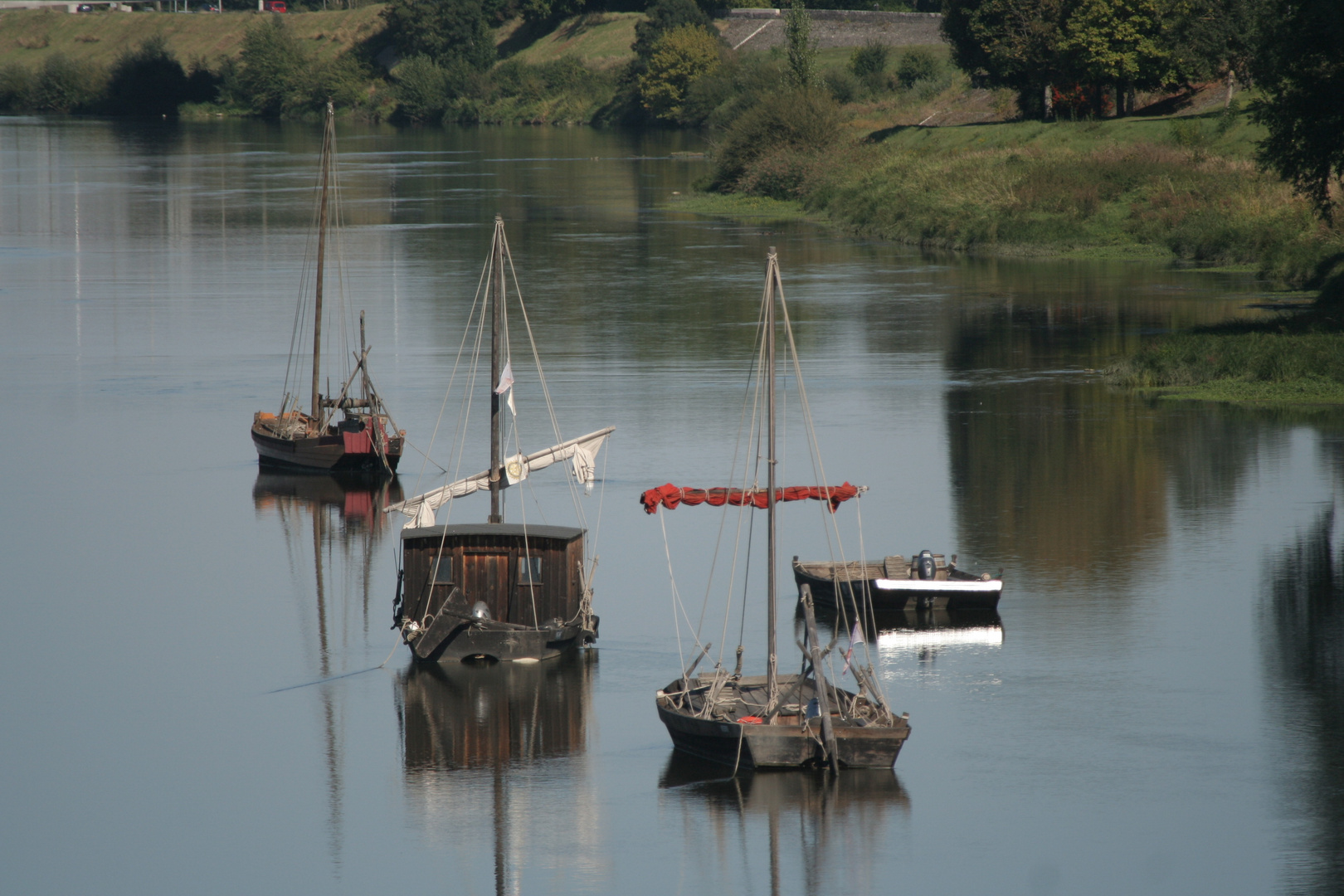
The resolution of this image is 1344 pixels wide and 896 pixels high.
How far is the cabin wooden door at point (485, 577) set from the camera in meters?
32.8

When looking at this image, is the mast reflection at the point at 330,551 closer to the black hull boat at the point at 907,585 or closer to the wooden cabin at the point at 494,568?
the wooden cabin at the point at 494,568

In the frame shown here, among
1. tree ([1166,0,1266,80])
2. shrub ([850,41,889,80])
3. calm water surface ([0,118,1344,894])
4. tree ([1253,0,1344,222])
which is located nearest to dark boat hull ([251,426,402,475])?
calm water surface ([0,118,1344,894])

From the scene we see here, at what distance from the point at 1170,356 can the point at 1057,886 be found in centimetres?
3836

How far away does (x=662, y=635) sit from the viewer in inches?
1394

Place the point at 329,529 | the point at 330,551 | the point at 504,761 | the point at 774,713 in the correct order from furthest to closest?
the point at 329,529, the point at 330,551, the point at 504,761, the point at 774,713

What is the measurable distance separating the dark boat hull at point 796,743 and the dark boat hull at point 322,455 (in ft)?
79.6

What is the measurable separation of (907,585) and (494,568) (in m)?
8.68

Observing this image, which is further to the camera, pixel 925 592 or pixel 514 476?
pixel 514 476

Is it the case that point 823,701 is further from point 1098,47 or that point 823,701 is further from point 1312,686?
point 1098,47

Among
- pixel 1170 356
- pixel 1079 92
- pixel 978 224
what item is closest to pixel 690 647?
pixel 1170 356

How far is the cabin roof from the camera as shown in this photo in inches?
1282

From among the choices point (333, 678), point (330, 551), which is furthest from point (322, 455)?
point (333, 678)

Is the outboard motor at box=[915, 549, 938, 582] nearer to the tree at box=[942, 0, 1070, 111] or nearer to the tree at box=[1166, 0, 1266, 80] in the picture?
the tree at box=[1166, 0, 1266, 80]

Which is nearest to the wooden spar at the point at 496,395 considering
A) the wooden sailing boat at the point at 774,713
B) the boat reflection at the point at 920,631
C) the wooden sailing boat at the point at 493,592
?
the wooden sailing boat at the point at 493,592
